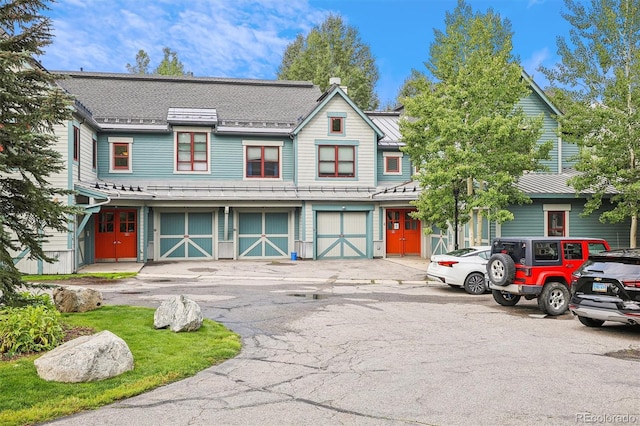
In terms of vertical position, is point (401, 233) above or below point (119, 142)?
below

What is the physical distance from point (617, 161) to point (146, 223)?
21.0 metres

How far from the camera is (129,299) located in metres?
14.3

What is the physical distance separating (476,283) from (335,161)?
14.0 meters

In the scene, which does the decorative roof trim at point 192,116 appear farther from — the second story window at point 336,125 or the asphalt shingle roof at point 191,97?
the second story window at point 336,125

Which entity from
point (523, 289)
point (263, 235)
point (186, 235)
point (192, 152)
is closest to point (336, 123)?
point (263, 235)

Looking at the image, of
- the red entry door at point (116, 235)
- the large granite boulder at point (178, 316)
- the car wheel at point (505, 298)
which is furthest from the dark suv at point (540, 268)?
the red entry door at point (116, 235)

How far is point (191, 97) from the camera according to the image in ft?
101

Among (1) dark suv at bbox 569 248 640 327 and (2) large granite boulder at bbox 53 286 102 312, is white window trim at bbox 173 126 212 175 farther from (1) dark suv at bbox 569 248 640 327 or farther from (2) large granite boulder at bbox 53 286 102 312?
(1) dark suv at bbox 569 248 640 327

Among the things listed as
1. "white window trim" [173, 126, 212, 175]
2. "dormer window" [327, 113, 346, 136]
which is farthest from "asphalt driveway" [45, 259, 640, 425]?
"dormer window" [327, 113, 346, 136]

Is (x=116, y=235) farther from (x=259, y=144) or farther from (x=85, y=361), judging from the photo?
(x=85, y=361)

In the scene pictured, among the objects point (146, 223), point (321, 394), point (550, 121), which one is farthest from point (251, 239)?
point (321, 394)

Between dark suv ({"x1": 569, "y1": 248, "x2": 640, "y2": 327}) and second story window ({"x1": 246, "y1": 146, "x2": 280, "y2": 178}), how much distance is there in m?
19.8

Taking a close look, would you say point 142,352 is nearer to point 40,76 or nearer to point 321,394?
point 321,394

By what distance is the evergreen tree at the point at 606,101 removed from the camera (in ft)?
65.6
